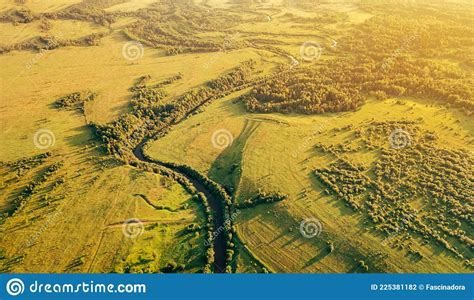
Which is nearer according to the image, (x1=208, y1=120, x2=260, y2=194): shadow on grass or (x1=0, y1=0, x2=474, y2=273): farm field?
(x1=0, y1=0, x2=474, y2=273): farm field

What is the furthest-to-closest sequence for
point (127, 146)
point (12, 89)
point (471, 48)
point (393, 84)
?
point (471, 48)
point (12, 89)
point (393, 84)
point (127, 146)

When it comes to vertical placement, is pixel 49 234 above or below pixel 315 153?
below

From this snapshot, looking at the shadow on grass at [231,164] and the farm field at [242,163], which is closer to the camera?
the farm field at [242,163]

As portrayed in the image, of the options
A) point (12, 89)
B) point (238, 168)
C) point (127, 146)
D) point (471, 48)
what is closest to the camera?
point (238, 168)

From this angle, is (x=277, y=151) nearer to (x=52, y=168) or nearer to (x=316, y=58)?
(x=52, y=168)

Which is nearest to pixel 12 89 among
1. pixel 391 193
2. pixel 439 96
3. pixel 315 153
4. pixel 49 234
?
pixel 49 234

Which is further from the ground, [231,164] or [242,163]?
[242,163]

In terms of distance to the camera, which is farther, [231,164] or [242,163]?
[231,164]

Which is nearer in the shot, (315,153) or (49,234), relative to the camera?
(49,234)
